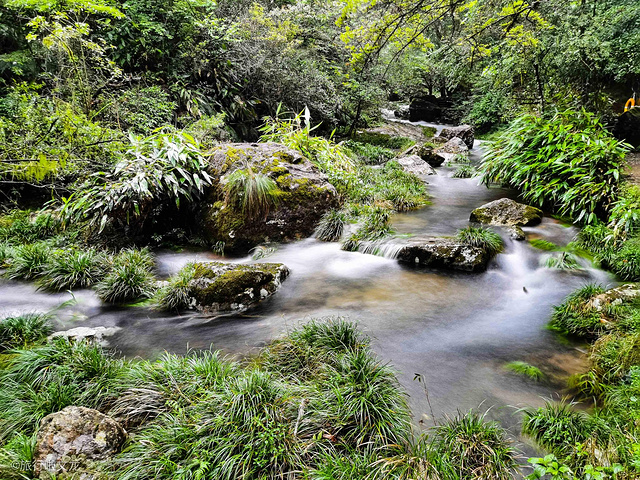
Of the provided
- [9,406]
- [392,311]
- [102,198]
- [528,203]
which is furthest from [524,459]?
[102,198]

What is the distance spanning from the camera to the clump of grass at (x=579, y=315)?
395 cm

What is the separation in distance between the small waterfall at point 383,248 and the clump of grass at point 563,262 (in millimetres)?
2412

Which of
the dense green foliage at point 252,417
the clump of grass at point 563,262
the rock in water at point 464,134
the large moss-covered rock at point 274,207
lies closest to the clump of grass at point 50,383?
the dense green foliage at point 252,417

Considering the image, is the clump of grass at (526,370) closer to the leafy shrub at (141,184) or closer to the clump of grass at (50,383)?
the clump of grass at (50,383)

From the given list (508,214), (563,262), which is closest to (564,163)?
(508,214)

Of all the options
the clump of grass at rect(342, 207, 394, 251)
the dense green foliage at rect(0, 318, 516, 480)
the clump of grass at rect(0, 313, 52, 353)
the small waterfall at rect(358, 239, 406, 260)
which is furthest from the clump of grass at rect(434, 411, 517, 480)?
the clump of grass at rect(0, 313, 52, 353)

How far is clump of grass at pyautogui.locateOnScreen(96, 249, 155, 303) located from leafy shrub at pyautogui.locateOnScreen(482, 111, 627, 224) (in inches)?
320

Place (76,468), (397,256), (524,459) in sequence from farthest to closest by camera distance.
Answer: (397,256) → (524,459) → (76,468)

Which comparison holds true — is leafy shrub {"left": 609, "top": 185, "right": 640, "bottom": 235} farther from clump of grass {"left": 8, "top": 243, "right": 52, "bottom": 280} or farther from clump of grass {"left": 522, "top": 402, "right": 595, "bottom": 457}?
clump of grass {"left": 8, "top": 243, "right": 52, "bottom": 280}

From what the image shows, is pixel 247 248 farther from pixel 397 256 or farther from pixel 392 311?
pixel 392 311

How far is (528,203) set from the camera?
810 centimetres

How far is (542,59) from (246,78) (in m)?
10.3

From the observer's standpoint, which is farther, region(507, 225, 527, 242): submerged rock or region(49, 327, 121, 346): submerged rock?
region(507, 225, 527, 242): submerged rock

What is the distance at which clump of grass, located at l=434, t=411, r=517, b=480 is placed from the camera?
2344 millimetres
